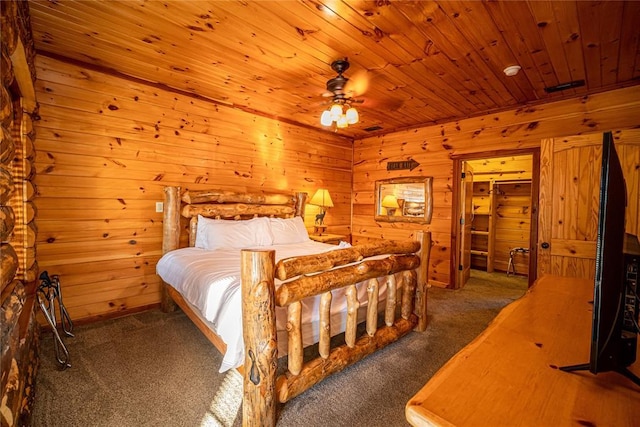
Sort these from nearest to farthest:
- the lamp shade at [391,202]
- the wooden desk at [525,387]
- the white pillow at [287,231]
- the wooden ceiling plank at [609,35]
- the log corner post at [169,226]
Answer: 1. the wooden desk at [525,387]
2. the wooden ceiling plank at [609,35]
3. the log corner post at [169,226]
4. the white pillow at [287,231]
5. the lamp shade at [391,202]

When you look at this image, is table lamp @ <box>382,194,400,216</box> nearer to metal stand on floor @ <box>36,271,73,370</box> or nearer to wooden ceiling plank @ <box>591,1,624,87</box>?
wooden ceiling plank @ <box>591,1,624,87</box>

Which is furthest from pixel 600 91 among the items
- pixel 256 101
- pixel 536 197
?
pixel 256 101

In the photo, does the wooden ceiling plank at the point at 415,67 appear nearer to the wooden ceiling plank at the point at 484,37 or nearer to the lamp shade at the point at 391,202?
the wooden ceiling plank at the point at 484,37

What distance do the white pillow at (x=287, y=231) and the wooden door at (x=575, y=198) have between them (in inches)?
107

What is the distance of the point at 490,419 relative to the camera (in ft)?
2.06

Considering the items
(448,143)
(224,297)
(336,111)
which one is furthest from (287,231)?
(448,143)

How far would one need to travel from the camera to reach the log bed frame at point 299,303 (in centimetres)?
143

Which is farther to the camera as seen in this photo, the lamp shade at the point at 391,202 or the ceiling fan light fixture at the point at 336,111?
the lamp shade at the point at 391,202

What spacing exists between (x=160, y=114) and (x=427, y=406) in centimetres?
354

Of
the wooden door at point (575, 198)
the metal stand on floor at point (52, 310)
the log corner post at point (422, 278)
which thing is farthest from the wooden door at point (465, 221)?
the metal stand on floor at point (52, 310)

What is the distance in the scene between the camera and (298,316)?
1592 mm

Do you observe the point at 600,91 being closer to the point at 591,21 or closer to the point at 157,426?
the point at 591,21

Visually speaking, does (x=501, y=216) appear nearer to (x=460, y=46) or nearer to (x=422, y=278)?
(x=422, y=278)

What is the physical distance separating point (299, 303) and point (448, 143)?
11.7ft
